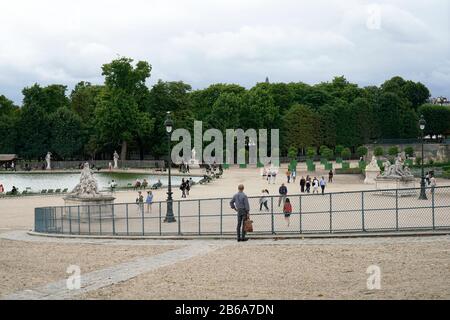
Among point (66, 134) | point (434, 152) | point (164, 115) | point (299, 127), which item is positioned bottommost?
point (434, 152)

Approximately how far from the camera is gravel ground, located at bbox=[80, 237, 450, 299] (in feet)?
46.0

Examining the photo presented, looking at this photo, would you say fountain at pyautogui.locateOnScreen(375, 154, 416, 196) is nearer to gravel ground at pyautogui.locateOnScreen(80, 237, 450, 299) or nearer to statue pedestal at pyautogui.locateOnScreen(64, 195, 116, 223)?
statue pedestal at pyautogui.locateOnScreen(64, 195, 116, 223)

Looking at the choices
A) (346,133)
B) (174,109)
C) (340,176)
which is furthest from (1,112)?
(340,176)

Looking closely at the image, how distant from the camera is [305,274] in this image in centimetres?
1620

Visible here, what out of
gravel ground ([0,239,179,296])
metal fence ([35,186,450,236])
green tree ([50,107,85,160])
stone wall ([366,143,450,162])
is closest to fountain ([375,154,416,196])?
metal fence ([35,186,450,236])

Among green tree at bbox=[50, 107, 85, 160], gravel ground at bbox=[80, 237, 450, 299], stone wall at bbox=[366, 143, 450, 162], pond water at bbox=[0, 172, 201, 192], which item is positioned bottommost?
pond water at bbox=[0, 172, 201, 192]

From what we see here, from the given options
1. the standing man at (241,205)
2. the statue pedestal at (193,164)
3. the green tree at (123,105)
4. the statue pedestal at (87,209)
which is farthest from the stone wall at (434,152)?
the standing man at (241,205)

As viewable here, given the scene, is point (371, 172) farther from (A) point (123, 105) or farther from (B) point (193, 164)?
(A) point (123, 105)

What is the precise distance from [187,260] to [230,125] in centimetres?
8227

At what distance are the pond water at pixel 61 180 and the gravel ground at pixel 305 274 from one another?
4654cm

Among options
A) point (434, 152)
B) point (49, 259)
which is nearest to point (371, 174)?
point (49, 259)

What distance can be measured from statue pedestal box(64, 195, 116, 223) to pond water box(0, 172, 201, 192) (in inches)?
1148

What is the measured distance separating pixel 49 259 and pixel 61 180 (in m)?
57.9
